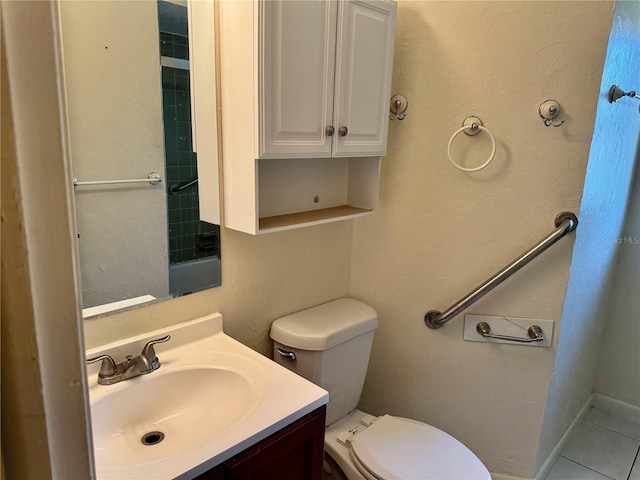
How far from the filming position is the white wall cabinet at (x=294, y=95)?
1.22 m

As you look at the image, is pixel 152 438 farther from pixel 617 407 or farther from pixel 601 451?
pixel 617 407

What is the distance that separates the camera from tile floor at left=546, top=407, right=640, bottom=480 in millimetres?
2025

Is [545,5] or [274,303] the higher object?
[545,5]

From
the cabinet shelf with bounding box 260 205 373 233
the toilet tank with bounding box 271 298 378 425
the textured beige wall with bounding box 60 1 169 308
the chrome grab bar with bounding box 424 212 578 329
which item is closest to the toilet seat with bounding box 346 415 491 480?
the toilet tank with bounding box 271 298 378 425

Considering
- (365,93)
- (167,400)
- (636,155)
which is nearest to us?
(167,400)

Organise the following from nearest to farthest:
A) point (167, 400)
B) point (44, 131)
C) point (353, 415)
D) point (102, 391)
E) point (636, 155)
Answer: point (44, 131) < point (102, 391) < point (167, 400) < point (353, 415) < point (636, 155)

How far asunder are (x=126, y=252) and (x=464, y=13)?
4.17ft

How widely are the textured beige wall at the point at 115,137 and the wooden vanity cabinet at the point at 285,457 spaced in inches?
20.8

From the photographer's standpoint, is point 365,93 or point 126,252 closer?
point 126,252

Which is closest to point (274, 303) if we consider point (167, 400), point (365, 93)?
point (167, 400)

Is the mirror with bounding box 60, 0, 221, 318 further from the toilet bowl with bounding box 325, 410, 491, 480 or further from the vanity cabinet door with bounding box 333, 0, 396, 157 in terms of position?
the toilet bowl with bounding box 325, 410, 491, 480

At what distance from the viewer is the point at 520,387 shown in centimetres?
176

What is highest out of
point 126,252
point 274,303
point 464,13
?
point 464,13

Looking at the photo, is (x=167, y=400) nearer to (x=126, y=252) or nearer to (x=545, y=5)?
(x=126, y=252)
